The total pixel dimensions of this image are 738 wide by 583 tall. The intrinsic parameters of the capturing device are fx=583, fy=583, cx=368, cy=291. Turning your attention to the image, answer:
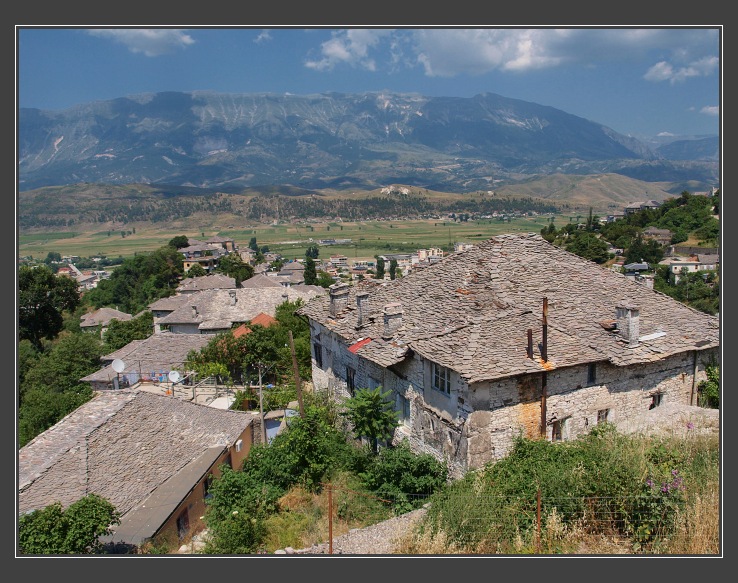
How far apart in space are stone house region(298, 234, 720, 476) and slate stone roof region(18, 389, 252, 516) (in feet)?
17.8

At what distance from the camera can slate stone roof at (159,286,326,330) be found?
5462cm

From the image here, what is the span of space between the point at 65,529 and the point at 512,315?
12304 mm

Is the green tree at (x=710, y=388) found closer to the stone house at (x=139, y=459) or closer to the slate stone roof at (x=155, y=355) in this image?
the stone house at (x=139, y=459)

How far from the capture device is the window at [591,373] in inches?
615

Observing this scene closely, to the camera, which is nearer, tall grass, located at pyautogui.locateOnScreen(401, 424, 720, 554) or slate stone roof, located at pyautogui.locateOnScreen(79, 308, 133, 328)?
tall grass, located at pyautogui.locateOnScreen(401, 424, 720, 554)

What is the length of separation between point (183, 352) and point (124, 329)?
1985 cm

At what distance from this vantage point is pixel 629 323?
16.1m

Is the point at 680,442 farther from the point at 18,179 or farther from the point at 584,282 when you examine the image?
the point at 18,179

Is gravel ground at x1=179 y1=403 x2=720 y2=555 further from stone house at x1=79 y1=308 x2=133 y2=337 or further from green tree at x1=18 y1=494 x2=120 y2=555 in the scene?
stone house at x1=79 y1=308 x2=133 y2=337

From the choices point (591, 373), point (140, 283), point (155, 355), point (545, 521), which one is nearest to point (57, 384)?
point (155, 355)

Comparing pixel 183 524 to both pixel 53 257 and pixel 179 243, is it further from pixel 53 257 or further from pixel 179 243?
pixel 53 257

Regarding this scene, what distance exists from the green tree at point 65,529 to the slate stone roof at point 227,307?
40.0m

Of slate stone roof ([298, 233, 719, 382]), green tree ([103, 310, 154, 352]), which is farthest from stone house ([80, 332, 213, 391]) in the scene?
slate stone roof ([298, 233, 719, 382])

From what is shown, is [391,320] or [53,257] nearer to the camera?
[391,320]
